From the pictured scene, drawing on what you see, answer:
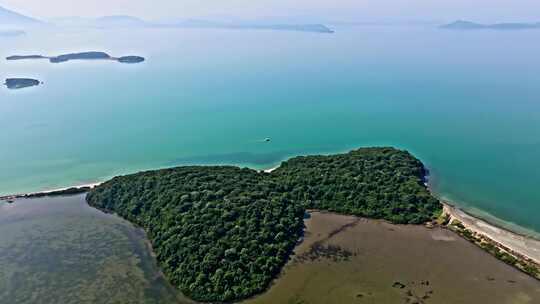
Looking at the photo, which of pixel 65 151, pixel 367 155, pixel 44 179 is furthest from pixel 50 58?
pixel 367 155

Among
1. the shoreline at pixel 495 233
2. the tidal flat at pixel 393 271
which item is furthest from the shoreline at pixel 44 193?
the tidal flat at pixel 393 271

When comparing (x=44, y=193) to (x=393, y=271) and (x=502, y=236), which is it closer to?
(x=393, y=271)

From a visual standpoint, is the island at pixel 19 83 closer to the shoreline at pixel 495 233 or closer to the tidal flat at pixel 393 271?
the shoreline at pixel 495 233

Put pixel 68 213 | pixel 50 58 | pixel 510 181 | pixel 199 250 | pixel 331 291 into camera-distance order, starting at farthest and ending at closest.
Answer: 1. pixel 50 58
2. pixel 510 181
3. pixel 68 213
4. pixel 199 250
5. pixel 331 291

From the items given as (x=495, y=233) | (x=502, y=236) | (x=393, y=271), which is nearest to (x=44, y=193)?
(x=393, y=271)

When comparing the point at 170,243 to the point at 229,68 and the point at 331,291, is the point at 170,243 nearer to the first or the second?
the point at 331,291
